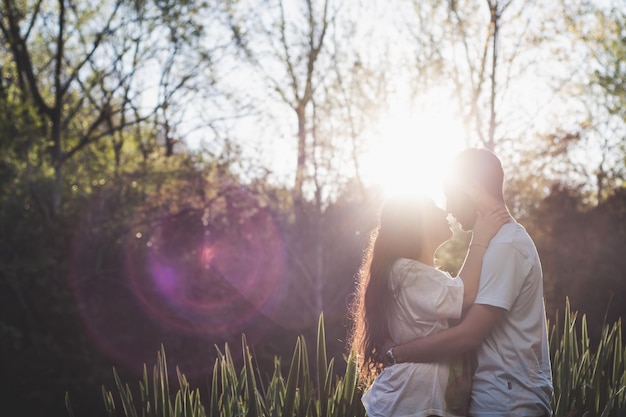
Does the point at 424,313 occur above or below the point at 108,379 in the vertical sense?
above

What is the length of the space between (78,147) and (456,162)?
17192mm

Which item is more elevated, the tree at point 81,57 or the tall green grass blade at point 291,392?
the tree at point 81,57

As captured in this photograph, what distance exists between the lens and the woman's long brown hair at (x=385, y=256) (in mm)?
3221

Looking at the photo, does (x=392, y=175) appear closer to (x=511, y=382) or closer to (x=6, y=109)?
(x=6, y=109)

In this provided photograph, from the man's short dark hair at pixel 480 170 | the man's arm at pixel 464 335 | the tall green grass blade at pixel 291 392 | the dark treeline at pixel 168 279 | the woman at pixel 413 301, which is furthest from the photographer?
the dark treeline at pixel 168 279

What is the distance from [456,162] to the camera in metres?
3.22

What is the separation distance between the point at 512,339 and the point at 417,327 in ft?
1.21

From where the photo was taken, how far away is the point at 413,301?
312 centimetres

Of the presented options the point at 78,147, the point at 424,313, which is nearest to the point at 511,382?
the point at 424,313

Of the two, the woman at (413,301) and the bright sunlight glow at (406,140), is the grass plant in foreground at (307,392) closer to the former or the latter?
the woman at (413,301)

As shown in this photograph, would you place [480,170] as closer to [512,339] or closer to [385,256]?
[385,256]

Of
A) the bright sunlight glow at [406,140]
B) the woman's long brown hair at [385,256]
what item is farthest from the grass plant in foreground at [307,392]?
the bright sunlight glow at [406,140]

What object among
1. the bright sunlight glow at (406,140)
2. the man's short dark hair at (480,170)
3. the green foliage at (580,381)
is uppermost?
the bright sunlight glow at (406,140)

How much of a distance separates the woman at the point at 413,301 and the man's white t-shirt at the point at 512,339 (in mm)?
82
